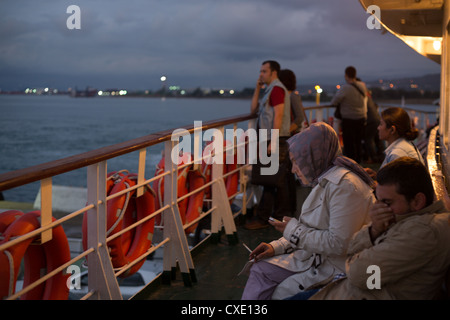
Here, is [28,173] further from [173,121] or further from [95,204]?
[173,121]

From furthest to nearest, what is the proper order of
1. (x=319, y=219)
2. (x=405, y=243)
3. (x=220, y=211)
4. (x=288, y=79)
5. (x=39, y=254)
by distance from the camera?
1. (x=288, y=79)
2. (x=220, y=211)
3. (x=39, y=254)
4. (x=319, y=219)
5. (x=405, y=243)

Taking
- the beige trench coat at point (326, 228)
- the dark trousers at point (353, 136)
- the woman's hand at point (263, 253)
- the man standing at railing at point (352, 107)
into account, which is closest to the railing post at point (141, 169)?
the woman's hand at point (263, 253)

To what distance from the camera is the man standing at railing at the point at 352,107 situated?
629cm

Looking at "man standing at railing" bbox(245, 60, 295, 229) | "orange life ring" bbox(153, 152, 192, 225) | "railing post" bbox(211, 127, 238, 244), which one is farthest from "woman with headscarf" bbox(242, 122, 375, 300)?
"man standing at railing" bbox(245, 60, 295, 229)

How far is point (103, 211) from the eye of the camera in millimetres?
2219

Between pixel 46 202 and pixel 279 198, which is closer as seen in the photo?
pixel 46 202

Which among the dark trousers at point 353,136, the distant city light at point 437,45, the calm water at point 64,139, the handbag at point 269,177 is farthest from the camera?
the calm water at point 64,139

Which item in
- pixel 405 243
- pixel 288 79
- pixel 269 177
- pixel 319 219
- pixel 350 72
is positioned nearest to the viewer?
pixel 405 243

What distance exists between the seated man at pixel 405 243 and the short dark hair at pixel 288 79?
303cm

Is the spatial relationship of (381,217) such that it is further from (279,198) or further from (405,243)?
(279,198)

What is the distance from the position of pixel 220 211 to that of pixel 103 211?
1626mm

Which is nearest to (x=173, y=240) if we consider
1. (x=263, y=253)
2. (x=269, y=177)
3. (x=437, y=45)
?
(x=263, y=253)

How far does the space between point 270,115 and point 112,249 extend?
1.75m

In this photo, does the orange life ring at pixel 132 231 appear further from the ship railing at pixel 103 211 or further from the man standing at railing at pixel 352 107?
the man standing at railing at pixel 352 107
